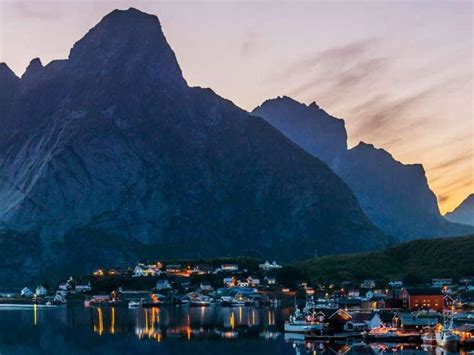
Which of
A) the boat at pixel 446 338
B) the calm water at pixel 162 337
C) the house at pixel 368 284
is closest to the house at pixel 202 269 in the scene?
the house at pixel 368 284

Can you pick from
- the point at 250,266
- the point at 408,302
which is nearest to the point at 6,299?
the point at 250,266

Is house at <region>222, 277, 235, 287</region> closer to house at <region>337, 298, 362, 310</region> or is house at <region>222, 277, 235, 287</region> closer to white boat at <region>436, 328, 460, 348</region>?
house at <region>337, 298, 362, 310</region>

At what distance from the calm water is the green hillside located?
5831 cm

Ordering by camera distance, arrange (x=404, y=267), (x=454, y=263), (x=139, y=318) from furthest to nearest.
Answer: (x=404, y=267), (x=454, y=263), (x=139, y=318)

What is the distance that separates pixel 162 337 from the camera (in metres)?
67.8

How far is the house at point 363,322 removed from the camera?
7050 cm

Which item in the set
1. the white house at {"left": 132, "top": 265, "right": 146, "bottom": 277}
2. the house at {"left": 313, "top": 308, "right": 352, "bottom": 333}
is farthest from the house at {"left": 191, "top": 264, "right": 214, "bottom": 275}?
the house at {"left": 313, "top": 308, "right": 352, "bottom": 333}

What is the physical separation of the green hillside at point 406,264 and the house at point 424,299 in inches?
1749

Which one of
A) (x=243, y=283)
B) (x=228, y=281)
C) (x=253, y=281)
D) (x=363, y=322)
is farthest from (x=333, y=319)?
(x=253, y=281)

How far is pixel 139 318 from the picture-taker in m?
95.8

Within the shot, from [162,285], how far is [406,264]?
54.8 meters

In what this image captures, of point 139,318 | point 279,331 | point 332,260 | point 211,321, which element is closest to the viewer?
point 279,331

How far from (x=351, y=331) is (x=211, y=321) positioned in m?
23.9

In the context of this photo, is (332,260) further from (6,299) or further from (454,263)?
(6,299)
